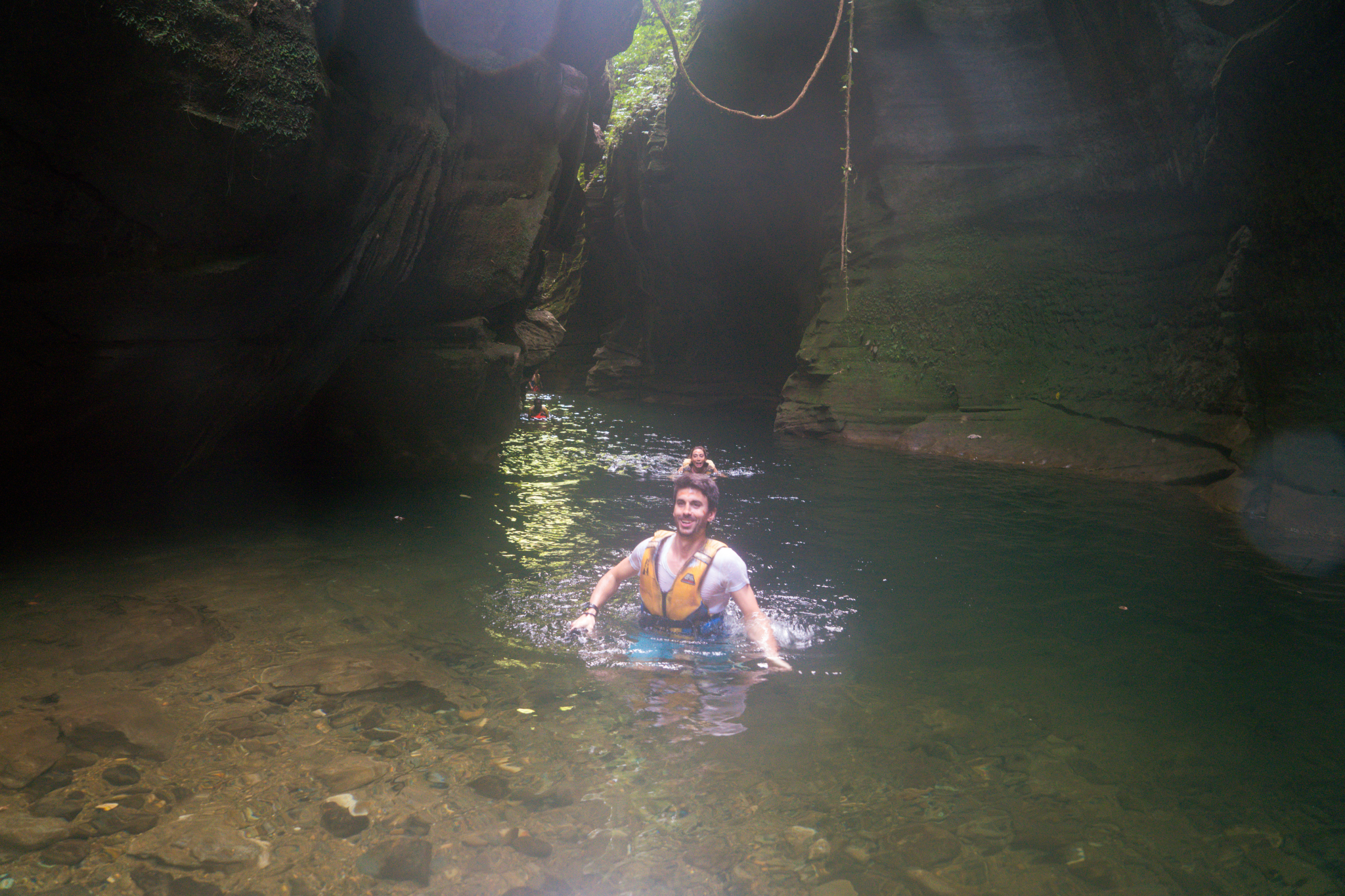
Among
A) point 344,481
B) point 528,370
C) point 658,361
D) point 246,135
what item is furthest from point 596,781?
point 658,361

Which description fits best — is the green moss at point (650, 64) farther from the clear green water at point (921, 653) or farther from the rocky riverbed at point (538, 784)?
the rocky riverbed at point (538, 784)

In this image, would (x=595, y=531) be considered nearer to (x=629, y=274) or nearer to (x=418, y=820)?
(x=418, y=820)

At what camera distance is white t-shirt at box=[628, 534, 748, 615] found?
17.8ft

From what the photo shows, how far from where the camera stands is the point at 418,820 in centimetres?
332

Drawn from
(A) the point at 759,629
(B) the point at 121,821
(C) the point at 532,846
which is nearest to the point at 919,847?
(C) the point at 532,846

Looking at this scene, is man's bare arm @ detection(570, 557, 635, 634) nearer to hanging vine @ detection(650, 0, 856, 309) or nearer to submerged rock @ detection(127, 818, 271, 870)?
submerged rock @ detection(127, 818, 271, 870)

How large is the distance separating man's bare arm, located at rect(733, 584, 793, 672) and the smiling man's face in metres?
0.52

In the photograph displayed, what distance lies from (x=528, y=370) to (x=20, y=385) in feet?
29.2

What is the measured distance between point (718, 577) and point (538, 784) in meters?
2.10

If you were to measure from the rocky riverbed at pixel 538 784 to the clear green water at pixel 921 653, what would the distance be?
0.9 inches

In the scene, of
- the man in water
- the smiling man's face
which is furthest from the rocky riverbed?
the smiling man's face

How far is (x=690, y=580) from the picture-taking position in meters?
5.47

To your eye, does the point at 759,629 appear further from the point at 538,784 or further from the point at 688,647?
Answer: the point at 538,784

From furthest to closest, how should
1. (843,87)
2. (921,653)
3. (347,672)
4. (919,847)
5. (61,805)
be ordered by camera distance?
(843,87), (921,653), (347,672), (919,847), (61,805)
